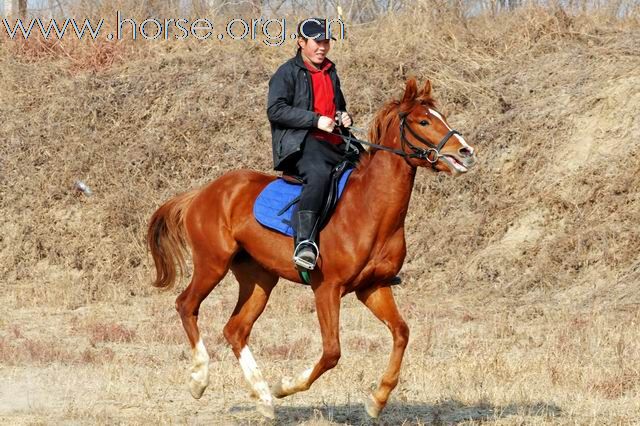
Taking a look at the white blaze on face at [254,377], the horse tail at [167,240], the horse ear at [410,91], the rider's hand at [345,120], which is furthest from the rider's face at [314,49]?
the white blaze on face at [254,377]

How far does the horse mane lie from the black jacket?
45 cm

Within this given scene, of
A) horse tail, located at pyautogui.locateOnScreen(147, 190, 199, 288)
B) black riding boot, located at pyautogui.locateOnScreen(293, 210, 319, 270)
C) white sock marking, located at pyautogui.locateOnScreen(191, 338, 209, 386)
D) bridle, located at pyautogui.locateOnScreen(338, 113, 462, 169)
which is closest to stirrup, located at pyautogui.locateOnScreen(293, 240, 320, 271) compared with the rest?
black riding boot, located at pyautogui.locateOnScreen(293, 210, 319, 270)

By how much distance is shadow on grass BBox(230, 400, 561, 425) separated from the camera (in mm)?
7719

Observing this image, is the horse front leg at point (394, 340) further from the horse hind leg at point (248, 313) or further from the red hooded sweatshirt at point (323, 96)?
the red hooded sweatshirt at point (323, 96)

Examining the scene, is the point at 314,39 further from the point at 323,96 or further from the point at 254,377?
the point at 254,377

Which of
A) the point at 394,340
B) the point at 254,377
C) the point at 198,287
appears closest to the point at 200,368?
the point at 254,377

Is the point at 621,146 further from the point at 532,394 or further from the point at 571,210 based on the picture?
the point at 532,394

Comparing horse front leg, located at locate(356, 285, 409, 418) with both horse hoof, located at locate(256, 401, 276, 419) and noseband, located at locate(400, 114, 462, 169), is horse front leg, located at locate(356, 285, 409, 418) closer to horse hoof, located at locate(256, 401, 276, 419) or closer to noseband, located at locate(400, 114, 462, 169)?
horse hoof, located at locate(256, 401, 276, 419)

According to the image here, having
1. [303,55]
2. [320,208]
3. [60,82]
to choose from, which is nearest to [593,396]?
[320,208]

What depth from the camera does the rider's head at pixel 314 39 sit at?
7.69 m

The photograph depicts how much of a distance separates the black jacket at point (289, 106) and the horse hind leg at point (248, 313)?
1.06 metres

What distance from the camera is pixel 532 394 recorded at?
8523mm

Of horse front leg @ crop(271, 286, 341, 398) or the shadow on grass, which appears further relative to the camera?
the shadow on grass

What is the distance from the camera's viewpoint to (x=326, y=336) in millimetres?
7211
